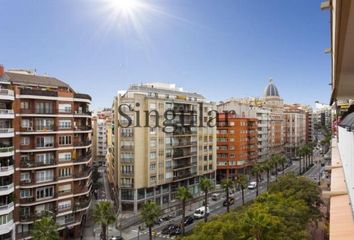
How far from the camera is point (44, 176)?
48094 mm

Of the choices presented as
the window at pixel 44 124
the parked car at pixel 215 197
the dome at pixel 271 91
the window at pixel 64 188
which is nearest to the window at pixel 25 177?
the window at pixel 64 188

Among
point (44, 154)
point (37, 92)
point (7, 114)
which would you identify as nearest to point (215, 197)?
point (44, 154)

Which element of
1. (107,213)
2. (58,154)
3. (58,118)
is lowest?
(107,213)

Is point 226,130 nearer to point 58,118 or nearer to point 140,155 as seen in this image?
point 140,155

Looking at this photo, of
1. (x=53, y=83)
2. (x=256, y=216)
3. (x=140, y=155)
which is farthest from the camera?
(x=140, y=155)

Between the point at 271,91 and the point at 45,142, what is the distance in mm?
144416

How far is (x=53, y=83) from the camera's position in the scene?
5800cm

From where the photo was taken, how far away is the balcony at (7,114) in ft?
136

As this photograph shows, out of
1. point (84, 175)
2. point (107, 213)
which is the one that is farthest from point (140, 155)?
point (107, 213)

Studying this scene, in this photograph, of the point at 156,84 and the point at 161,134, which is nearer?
the point at 161,134

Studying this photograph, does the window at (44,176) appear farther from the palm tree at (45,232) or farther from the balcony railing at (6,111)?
the palm tree at (45,232)

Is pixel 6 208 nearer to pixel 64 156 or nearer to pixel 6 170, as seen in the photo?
pixel 6 170

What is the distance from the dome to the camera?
580ft

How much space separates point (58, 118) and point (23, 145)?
627 centimetres
